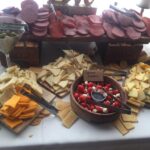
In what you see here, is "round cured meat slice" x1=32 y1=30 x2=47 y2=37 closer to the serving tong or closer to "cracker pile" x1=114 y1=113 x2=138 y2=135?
the serving tong

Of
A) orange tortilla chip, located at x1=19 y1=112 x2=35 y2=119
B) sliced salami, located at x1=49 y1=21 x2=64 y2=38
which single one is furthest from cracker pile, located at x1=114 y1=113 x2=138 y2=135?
sliced salami, located at x1=49 y1=21 x2=64 y2=38

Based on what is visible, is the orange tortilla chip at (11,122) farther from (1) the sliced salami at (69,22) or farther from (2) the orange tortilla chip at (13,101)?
(1) the sliced salami at (69,22)

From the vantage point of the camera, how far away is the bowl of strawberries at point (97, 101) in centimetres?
67

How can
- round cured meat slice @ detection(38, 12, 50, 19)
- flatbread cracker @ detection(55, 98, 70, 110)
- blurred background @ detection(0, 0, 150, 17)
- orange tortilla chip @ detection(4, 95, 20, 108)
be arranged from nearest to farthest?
1. orange tortilla chip @ detection(4, 95, 20, 108)
2. flatbread cracker @ detection(55, 98, 70, 110)
3. round cured meat slice @ detection(38, 12, 50, 19)
4. blurred background @ detection(0, 0, 150, 17)

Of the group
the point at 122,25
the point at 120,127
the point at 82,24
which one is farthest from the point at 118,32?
the point at 120,127

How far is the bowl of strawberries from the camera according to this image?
673 millimetres

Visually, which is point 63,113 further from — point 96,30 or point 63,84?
point 96,30

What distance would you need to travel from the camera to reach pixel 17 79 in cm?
73

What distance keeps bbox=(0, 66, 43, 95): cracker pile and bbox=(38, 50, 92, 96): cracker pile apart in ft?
0.15

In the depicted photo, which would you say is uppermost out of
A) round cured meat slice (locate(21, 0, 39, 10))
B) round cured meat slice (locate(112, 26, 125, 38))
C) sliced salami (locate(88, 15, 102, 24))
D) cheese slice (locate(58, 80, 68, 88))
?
round cured meat slice (locate(21, 0, 39, 10))

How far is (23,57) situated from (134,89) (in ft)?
1.33

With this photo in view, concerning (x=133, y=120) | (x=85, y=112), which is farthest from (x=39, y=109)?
(x=133, y=120)

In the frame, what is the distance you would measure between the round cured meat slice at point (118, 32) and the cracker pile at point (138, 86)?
0.14 m

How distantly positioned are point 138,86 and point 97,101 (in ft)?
0.61
